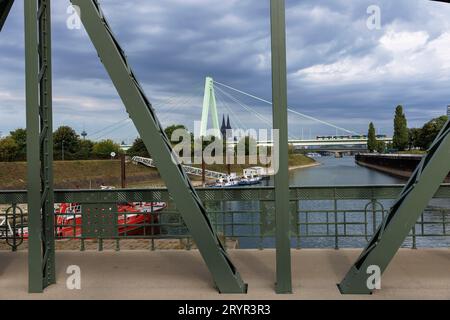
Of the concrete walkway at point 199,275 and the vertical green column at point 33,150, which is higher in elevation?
the vertical green column at point 33,150

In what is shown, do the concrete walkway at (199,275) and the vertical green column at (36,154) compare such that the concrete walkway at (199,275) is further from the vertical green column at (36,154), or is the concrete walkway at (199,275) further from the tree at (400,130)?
the tree at (400,130)

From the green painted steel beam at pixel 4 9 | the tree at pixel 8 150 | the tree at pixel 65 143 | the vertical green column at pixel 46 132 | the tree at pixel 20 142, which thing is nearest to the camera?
the vertical green column at pixel 46 132

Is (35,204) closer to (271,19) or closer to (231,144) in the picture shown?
(271,19)

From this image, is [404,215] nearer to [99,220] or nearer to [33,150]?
[33,150]

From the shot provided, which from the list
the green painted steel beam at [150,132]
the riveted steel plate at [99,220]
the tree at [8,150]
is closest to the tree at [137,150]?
the tree at [8,150]

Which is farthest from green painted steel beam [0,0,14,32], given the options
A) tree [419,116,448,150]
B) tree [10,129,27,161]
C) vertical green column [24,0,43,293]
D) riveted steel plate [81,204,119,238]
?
tree [419,116,448,150]

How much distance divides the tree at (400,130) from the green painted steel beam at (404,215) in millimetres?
96272

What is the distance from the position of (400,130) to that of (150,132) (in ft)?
328

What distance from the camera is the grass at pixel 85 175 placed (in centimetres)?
4247

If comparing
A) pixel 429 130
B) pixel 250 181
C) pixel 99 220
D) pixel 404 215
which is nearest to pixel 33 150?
pixel 99 220

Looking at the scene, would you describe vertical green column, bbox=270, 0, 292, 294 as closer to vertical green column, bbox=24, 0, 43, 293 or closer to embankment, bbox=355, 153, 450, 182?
vertical green column, bbox=24, 0, 43, 293

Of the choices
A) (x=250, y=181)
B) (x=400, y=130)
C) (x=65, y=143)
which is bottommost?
(x=250, y=181)

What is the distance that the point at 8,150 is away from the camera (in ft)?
160
